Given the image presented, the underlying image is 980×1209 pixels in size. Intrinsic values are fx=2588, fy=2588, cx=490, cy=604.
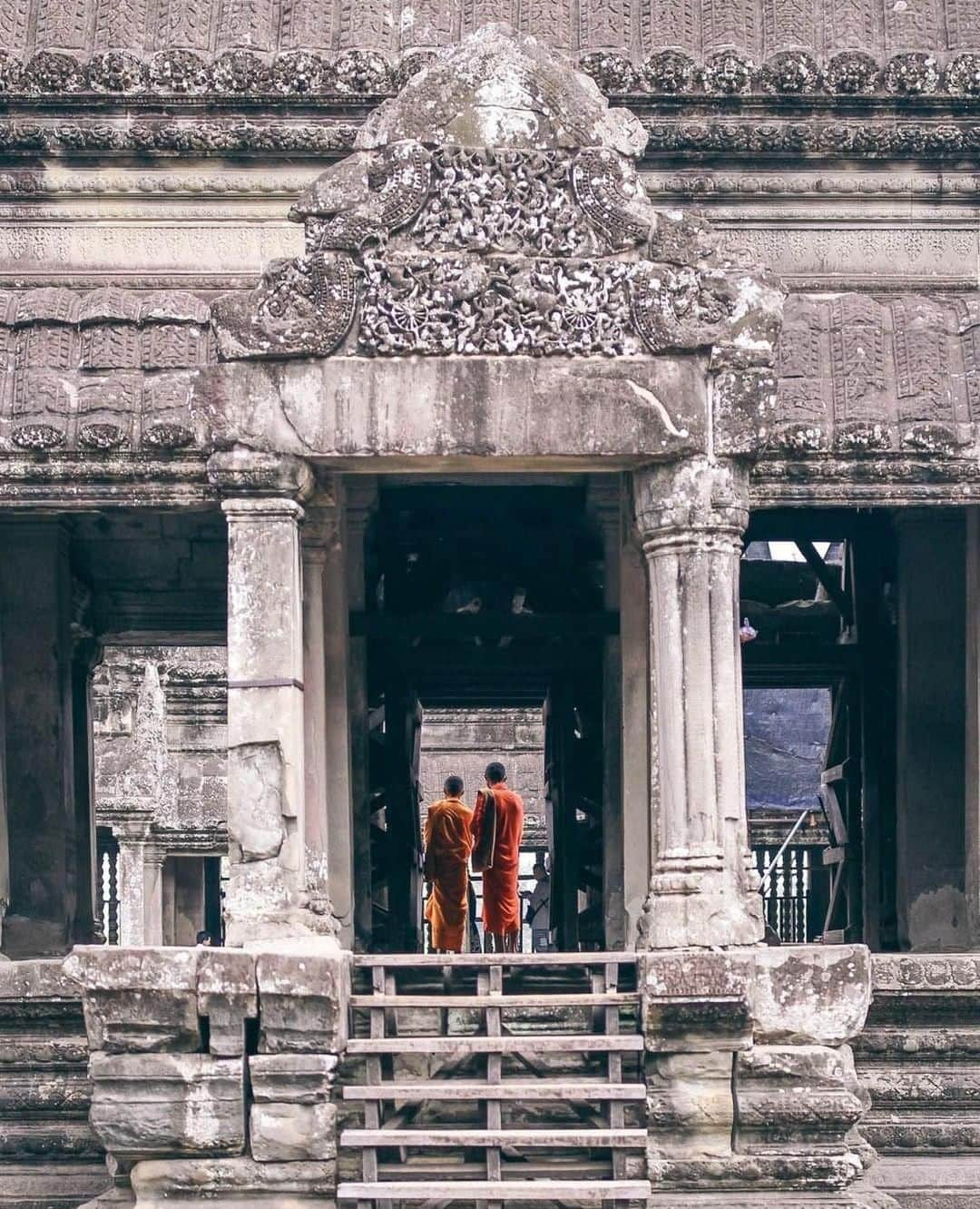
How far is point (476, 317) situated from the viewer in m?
12.0

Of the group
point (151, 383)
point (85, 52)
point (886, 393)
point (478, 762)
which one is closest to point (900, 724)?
point (886, 393)

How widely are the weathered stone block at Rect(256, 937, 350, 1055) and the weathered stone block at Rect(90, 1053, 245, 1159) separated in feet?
0.81

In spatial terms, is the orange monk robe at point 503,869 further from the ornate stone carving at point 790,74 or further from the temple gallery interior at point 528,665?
the ornate stone carving at point 790,74

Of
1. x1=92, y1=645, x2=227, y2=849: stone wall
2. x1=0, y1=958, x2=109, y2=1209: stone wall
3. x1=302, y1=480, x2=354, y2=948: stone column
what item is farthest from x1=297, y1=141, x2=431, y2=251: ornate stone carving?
x1=92, y1=645, x2=227, y2=849: stone wall

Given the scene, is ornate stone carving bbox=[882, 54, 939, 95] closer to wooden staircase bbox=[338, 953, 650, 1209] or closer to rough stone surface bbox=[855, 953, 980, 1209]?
rough stone surface bbox=[855, 953, 980, 1209]

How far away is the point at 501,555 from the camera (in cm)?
1680

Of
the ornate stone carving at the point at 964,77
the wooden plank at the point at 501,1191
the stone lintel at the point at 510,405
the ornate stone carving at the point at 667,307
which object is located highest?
the ornate stone carving at the point at 964,77

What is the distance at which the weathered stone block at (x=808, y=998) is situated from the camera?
11.9 m

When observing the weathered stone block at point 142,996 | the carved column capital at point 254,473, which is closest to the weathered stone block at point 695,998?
the weathered stone block at point 142,996

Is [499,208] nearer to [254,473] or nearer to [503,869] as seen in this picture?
[254,473]

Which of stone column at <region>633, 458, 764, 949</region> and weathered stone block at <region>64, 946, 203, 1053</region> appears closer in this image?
weathered stone block at <region>64, 946, 203, 1053</region>

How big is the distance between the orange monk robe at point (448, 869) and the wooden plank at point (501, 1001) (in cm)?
359

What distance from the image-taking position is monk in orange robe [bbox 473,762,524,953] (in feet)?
50.0

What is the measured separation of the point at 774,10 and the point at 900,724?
170 inches
